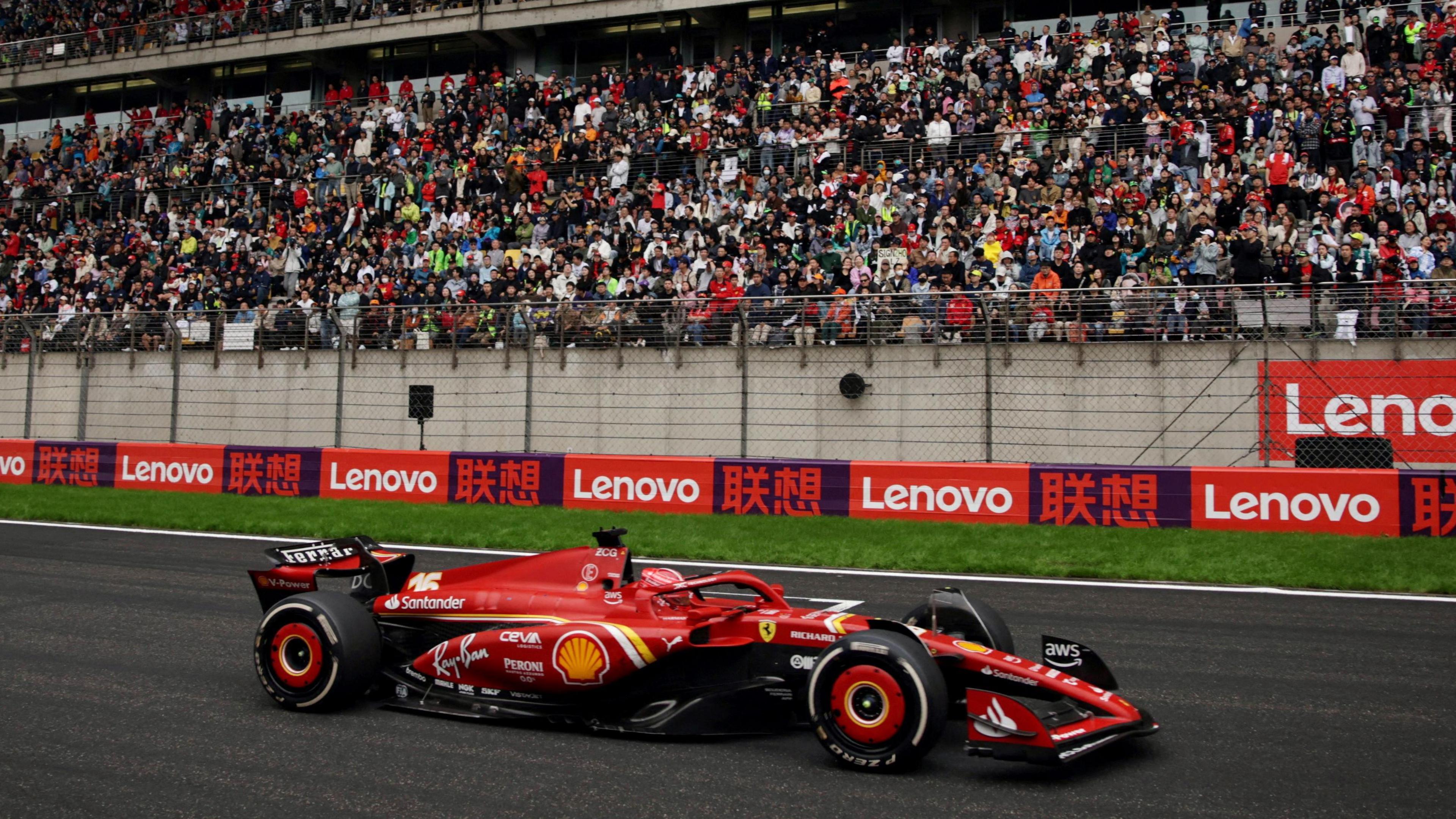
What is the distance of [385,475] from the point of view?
624 inches

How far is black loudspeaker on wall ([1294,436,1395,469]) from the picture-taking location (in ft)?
42.0

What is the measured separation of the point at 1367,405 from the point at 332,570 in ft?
40.0

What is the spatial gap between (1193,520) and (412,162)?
705 inches

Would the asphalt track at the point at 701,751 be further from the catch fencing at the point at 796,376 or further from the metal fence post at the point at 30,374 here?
the metal fence post at the point at 30,374

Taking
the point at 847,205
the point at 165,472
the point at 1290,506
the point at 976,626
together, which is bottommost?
the point at 976,626

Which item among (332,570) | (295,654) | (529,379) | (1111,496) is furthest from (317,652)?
(529,379)

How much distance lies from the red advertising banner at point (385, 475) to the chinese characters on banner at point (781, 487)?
376 centimetres

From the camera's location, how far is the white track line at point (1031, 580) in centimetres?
945

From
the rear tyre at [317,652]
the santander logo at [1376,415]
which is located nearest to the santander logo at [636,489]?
the santander logo at [1376,415]

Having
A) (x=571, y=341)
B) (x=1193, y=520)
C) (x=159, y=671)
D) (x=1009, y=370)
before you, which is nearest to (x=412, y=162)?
(x=571, y=341)

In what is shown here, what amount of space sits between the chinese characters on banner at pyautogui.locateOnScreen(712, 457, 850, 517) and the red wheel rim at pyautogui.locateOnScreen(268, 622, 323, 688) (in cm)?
801

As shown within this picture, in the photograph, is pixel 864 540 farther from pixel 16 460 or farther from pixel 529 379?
pixel 16 460

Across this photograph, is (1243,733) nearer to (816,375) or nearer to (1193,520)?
(1193,520)

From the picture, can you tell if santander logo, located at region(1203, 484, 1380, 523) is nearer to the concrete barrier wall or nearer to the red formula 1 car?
the concrete barrier wall
